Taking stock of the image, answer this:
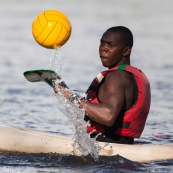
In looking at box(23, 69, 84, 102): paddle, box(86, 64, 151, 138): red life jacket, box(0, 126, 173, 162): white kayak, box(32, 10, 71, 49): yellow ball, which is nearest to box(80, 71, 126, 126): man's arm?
box(23, 69, 84, 102): paddle

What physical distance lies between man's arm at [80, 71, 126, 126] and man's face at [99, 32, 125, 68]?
37 cm

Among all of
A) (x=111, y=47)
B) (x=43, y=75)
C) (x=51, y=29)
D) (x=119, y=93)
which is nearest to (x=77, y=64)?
(x=51, y=29)

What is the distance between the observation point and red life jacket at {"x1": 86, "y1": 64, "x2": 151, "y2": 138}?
362 inches

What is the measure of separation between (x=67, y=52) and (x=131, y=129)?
38.0 ft

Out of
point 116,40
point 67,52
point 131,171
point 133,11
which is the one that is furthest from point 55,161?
point 133,11

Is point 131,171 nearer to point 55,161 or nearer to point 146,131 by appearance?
point 55,161

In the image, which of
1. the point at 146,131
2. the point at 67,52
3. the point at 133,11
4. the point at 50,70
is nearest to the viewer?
the point at 50,70

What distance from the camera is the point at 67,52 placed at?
20750 mm

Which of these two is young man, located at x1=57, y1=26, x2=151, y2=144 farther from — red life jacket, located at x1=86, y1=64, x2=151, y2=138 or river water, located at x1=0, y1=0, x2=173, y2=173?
river water, located at x1=0, y1=0, x2=173, y2=173

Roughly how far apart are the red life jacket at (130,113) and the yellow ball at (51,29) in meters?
0.70

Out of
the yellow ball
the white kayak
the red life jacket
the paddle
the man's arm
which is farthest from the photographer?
the yellow ball

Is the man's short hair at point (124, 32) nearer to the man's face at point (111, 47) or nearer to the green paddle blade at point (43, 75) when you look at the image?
the man's face at point (111, 47)

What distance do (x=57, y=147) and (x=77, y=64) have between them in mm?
9569

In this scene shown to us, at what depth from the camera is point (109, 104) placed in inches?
346
